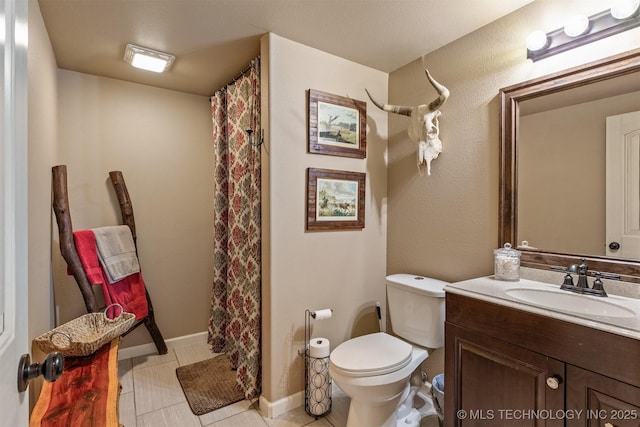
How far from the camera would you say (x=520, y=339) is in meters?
1.26

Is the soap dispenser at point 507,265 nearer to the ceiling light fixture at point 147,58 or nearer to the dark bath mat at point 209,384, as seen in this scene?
the dark bath mat at point 209,384

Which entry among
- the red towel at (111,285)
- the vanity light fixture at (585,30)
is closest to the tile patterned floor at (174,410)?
the red towel at (111,285)

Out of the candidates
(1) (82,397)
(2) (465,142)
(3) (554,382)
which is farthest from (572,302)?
(1) (82,397)

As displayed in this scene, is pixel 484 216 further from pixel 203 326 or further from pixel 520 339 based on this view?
pixel 203 326

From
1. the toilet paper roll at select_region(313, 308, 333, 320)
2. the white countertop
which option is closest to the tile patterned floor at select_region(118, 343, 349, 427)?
the toilet paper roll at select_region(313, 308, 333, 320)

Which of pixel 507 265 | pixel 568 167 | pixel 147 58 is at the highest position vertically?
pixel 147 58

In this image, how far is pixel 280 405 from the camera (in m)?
2.03

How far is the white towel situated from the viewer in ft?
7.64

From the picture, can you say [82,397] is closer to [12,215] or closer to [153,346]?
[12,215]

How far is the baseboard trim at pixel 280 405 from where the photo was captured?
2.00 m

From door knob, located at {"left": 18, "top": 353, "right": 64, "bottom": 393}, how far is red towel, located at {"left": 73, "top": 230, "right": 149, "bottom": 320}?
5.86 feet

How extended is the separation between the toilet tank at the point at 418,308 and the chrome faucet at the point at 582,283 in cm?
59

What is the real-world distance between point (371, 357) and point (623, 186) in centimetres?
144

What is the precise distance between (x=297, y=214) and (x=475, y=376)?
1300 mm
